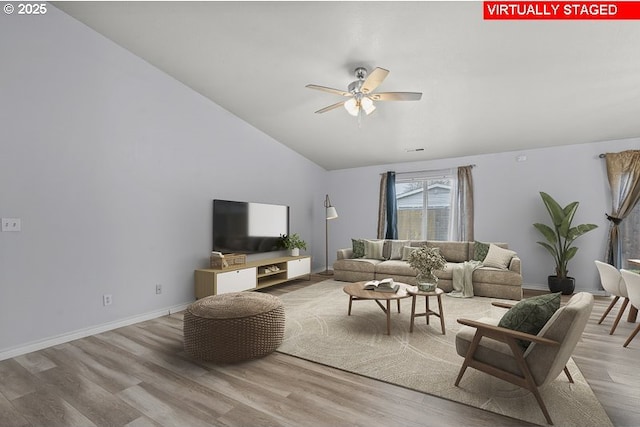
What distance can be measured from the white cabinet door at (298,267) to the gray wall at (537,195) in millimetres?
2972

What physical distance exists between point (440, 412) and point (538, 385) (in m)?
0.59

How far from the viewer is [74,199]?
3.03 m

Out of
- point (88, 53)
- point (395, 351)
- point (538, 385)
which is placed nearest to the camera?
point (538, 385)

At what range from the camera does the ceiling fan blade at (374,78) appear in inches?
105

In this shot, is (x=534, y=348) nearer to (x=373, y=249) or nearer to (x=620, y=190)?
(x=373, y=249)

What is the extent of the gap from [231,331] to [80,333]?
1.77 m

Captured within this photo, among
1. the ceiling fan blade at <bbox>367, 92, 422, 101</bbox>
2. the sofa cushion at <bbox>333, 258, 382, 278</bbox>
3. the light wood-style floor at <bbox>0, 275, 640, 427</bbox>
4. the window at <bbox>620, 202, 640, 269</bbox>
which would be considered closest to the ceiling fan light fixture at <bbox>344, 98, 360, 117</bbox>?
the ceiling fan blade at <bbox>367, 92, 422, 101</bbox>

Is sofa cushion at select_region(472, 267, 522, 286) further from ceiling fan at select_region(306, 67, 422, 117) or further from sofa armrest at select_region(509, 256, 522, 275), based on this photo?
ceiling fan at select_region(306, 67, 422, 117)

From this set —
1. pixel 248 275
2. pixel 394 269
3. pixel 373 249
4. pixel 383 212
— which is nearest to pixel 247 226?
pixel 248 275

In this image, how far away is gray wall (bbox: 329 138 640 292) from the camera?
193 inches

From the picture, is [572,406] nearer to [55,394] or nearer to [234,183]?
[55,394]

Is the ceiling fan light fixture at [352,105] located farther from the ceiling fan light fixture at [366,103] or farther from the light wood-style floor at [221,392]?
the light wood-style floor at [221,392]

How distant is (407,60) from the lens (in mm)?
3250

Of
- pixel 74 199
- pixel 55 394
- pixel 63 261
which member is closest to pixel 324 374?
pixel 55 394
